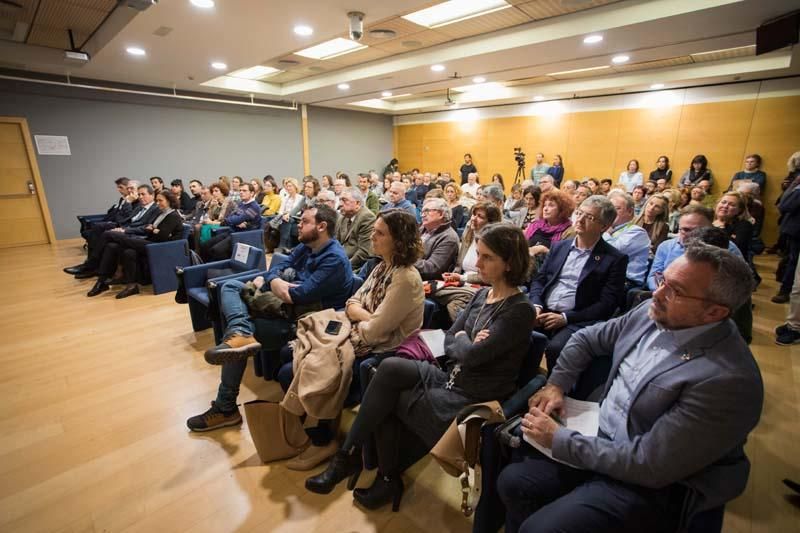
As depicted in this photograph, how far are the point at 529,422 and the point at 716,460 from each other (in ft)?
1.58

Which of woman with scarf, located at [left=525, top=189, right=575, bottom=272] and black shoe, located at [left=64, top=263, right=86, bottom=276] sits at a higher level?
woman with scarf, located at [left=525, top=189, right=575, bottom=272]

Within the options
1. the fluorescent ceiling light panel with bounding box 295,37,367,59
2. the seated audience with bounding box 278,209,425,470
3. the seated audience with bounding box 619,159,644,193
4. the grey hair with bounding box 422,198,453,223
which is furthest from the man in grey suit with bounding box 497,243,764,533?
the seated audience with bounding box 619,159,644,193

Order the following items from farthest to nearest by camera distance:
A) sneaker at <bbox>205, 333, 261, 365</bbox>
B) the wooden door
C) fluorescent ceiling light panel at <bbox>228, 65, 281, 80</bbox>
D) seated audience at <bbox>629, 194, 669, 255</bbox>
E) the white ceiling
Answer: fluorescent ceiling light panel at <bbox>228, 65, 281, 80</bbox>
the wooden door
the white ceiling
seated audience at <bbox>629, 194, 669, 255</bbox>
sneaker at <bbox>205, 333, 261, 365</bbox>

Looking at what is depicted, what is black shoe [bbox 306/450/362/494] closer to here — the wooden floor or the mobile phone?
the wooden floor

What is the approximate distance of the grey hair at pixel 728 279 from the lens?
104cm

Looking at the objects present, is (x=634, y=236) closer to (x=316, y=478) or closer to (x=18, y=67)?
(x=316, y=478)

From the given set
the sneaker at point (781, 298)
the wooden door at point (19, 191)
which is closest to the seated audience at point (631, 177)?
the sneaker at point (781, 298)

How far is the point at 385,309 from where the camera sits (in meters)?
1.77

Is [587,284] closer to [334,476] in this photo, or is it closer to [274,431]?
[334,476]

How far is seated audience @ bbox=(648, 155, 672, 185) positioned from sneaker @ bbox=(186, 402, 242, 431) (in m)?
8.60

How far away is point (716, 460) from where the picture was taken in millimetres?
1006

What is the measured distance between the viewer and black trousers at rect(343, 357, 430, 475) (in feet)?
5.05

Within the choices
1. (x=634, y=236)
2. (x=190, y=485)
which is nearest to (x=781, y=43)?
(x=634, y=236)

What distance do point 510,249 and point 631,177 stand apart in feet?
26.5
